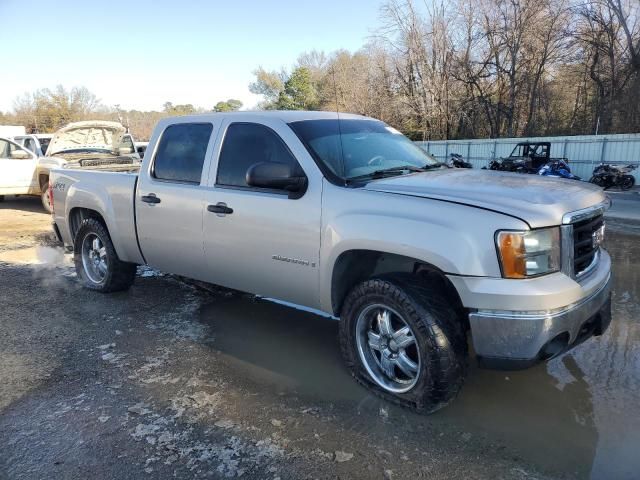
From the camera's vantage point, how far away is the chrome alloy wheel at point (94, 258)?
584cm

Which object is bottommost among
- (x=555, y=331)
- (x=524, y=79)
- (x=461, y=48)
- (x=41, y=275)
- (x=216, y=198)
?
(x=41, y=275)

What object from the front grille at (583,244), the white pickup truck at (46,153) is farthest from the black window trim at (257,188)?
the white pickup truck at (46,153)

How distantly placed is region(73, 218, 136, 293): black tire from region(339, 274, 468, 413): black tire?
11.0 ft

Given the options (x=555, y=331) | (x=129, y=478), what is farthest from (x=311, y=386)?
(x=555, y=331)

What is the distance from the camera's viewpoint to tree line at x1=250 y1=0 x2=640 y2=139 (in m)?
29.5

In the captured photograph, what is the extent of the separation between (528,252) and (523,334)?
451 millimetres

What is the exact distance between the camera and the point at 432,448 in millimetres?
2900

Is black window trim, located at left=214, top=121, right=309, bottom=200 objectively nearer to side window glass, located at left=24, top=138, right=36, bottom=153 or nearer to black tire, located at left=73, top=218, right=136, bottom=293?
black tire, located at left=73, top=218, right=136, bottom=293

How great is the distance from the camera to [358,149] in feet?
13.1

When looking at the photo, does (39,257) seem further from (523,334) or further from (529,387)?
(523,334)

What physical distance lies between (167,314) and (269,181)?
2369mm

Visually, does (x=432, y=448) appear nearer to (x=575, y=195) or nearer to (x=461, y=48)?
(x=575, y=195)

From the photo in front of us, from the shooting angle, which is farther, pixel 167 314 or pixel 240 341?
pixel 167 314

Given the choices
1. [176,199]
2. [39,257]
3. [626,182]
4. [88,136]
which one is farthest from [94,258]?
[626,182]
